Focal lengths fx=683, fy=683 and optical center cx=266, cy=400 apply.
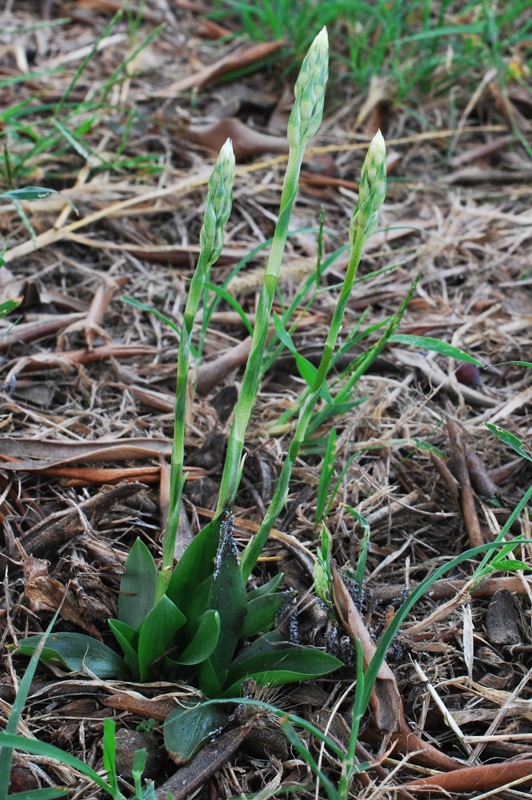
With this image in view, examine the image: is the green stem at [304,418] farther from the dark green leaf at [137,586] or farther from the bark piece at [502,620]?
the bark piece at [502,620]

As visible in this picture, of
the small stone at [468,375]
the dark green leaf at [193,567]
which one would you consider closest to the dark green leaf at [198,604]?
the dark green leaf at [193,567]

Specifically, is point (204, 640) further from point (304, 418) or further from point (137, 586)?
point (304, 418)

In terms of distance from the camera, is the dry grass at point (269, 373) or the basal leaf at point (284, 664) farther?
the dry grass at point (269, 373)

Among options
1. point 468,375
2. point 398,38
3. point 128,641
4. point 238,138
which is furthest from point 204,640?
point 398,38

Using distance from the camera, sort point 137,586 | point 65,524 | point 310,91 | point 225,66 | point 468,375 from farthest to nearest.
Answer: point 225,66
point 468,375
point 65,524
point 137,586
point 310,91

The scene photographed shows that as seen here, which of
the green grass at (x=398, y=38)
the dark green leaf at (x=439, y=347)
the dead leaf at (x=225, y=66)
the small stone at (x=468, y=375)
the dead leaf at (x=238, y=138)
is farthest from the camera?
the dead leaf at (x=225, y=66)

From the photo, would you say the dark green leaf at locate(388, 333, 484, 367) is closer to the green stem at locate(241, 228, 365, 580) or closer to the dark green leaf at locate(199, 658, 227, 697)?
the green stem at locate(241, 228, 365, 580)

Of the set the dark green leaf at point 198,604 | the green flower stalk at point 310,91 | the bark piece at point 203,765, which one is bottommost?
the bark piece at point 203,765
